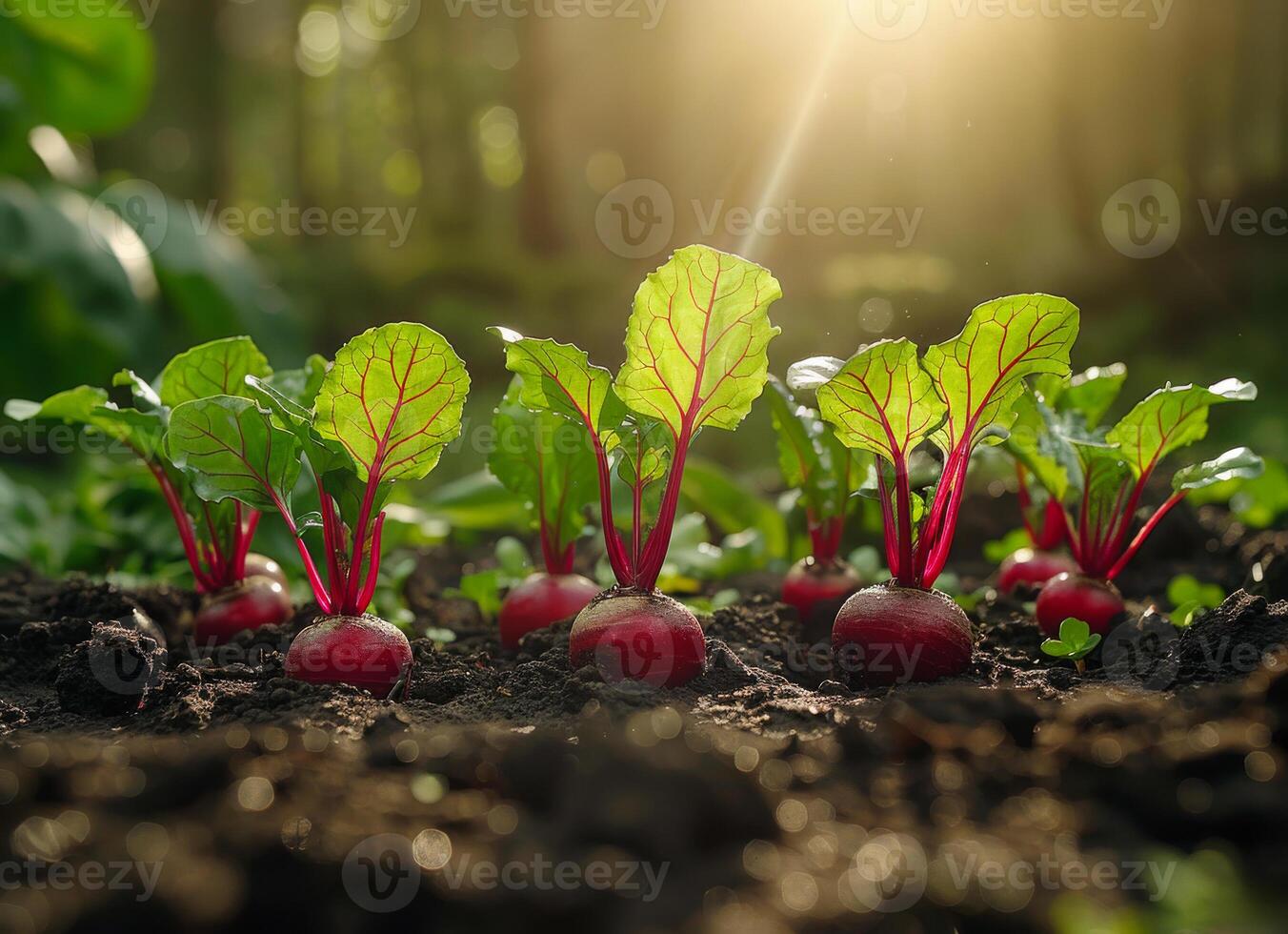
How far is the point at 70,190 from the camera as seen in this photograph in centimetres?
579

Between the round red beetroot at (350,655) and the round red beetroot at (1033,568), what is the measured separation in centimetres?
160

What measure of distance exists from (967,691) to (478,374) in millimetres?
8072

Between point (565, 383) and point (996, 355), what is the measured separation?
2.55 ft

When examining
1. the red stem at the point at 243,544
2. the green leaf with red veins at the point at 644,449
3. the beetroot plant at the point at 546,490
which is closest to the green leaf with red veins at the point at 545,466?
the beetroot plant at the point at 546,490

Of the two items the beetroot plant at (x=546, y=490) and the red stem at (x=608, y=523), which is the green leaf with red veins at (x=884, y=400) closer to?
the red stem at (x=608, y=523)

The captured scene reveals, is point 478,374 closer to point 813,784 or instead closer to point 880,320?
point 880,320

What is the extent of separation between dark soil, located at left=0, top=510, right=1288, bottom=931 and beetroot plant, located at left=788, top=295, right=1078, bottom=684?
14 cm

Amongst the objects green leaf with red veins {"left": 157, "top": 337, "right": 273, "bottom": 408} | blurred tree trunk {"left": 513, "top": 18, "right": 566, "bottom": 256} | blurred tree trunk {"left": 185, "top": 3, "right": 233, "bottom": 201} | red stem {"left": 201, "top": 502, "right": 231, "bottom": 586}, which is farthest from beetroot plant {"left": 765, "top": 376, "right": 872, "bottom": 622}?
blurred tree trunk {"left": 185, "top": 3, "right": 233, "bottom": 201}

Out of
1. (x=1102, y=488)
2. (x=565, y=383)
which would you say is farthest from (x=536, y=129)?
(x=565, y=383)

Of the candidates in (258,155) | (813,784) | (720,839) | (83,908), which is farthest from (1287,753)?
(258,155)

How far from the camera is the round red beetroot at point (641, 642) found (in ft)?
6.12

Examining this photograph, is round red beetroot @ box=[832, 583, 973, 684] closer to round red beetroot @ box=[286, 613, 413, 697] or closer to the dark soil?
the dark soil

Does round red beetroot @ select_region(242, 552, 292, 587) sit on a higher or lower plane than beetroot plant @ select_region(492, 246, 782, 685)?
lower

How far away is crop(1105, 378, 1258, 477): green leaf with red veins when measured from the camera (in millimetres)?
2127
